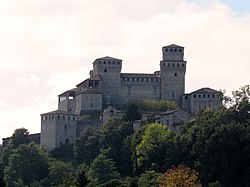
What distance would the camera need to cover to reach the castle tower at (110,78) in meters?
144

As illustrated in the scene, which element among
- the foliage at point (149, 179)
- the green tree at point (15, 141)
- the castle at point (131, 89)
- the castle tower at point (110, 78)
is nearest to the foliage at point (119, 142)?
the foliage at point (149, 179)

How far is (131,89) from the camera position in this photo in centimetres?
14488

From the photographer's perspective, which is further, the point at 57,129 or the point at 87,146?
the point at 57,129

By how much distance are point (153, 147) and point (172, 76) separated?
32555mm

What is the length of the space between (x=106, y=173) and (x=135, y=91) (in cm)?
3129

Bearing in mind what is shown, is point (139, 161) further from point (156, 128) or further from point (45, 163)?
point (45, 163)

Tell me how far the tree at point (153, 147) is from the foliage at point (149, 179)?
4559 millimetres

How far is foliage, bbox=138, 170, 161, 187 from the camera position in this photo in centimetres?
10144

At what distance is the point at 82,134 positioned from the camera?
428 feet

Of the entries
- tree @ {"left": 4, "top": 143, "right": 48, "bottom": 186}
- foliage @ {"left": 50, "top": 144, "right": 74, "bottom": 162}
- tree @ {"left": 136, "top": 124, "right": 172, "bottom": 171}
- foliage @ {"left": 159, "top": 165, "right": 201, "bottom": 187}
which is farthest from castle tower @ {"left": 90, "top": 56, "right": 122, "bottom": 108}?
foliage @ {"left": 159, "top": 165, "right": 201, "bottom": 187}

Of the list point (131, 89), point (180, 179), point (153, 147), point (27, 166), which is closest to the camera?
point (180, 179)

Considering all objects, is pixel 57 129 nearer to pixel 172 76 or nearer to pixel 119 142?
pixel 119 142

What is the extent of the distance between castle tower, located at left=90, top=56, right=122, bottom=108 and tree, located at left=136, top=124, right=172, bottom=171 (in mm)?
26683

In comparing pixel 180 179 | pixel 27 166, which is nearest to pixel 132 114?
pixel 27 166
